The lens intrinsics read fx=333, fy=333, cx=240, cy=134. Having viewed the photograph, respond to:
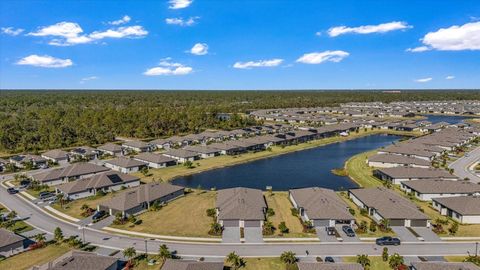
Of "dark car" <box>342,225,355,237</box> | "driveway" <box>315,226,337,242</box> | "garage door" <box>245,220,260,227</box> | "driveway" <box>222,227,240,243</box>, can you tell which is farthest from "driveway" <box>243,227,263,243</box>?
"dark car" <box>342,225,355,237</box>

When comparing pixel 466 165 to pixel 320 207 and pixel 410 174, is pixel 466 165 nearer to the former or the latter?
pixel 410 174

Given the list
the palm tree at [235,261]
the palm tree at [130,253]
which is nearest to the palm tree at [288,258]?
the palm tree at [235,261]

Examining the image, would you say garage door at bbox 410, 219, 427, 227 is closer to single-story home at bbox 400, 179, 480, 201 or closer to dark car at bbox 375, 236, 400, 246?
dark car at bbox 375, 236, 400, 246

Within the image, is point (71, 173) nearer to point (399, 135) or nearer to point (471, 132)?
point (399, 135)

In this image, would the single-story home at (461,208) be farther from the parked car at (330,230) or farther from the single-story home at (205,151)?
the single-story home at (205,151)

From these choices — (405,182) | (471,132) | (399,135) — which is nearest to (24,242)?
(405,182)

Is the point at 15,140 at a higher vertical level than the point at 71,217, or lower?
higher
